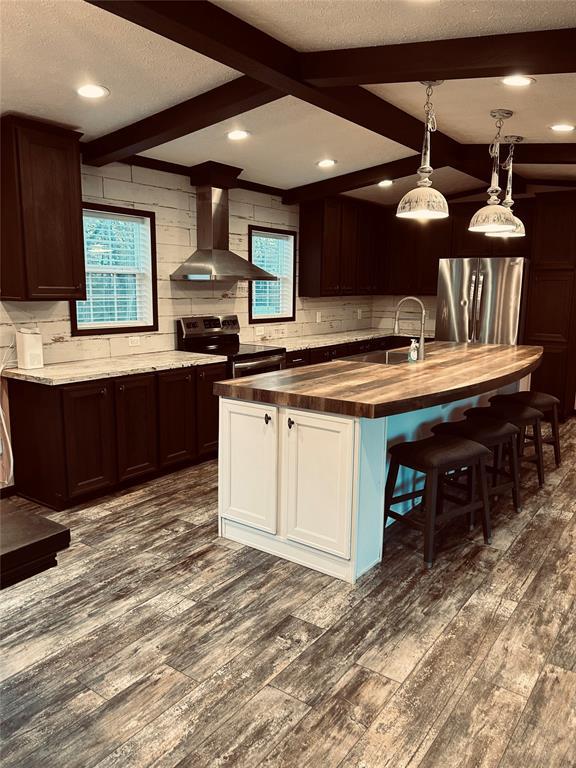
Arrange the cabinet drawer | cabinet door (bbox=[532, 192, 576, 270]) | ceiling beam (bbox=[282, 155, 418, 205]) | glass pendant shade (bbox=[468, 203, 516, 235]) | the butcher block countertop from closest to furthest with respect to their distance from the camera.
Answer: the butcher block countertop
glass pendant shade (bbox=[468, 203, 516, 235])
ceiling beam (bbox=[282, 155, 418, 205])
the cabinet drawer
cabinet door (bbox=[532, 192, 576, 270])

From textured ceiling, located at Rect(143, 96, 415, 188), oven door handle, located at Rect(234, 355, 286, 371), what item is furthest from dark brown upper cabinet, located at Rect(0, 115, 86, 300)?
oven door handle, located at Rect(234, 355, 286, 371)

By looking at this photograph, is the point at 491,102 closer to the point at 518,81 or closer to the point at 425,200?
the point at 518,81

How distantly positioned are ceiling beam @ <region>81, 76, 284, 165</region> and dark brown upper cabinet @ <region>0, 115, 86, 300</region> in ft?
0.88

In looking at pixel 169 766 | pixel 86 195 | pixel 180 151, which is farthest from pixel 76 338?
pixel 169 766

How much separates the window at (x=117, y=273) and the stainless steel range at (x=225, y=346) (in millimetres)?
319

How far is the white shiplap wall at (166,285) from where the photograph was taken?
401cm

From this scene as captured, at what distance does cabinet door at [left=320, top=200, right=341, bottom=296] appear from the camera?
20.4ft

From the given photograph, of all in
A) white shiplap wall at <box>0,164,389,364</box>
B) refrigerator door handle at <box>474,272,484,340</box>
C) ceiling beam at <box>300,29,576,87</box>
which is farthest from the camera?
refrigerator door handle at <box>474,272,484,340</box>

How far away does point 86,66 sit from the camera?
2.79 meters

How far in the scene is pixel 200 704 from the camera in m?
1.96

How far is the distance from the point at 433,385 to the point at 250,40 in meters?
1.92

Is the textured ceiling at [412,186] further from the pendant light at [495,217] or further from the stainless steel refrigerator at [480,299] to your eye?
the pendant light at [495,217]

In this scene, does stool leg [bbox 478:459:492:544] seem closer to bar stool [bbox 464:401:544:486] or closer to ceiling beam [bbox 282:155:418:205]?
bar stool [bbox 464:401:544:486]

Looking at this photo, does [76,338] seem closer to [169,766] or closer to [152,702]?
[152,702]
